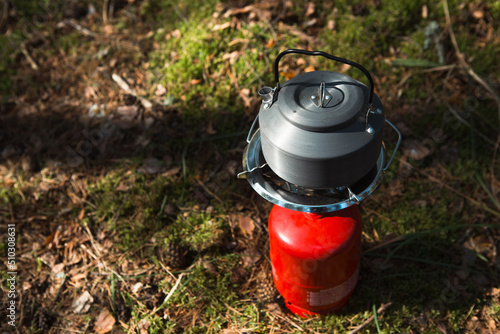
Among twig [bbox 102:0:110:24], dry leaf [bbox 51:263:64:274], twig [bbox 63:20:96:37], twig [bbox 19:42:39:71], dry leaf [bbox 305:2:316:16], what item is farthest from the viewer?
twig [bbox 102:0:110:24]

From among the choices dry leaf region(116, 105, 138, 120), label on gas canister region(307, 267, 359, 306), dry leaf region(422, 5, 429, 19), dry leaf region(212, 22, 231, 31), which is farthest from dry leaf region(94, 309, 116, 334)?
dry leaf region(422, 5, 429, 19)

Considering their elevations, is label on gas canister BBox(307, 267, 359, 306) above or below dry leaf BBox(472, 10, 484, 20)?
below

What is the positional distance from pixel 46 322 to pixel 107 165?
4.12ft

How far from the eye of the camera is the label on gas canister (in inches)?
92.8

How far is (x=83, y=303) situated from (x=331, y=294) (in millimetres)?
1698

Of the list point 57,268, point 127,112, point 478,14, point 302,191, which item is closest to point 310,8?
point 478,14

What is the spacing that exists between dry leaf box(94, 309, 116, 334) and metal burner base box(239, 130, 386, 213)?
1520 mm

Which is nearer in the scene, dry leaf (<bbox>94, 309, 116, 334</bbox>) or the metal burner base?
the metal burner base

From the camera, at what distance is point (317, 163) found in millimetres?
1569

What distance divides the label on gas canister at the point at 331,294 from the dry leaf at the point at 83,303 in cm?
152

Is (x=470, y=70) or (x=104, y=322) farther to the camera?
(x=470, y=70)

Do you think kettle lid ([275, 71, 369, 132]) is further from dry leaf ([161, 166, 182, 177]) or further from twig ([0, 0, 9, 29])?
twig ([0, 0, 9, 29])

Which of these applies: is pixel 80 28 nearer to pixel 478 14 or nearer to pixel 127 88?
pixel 127 88

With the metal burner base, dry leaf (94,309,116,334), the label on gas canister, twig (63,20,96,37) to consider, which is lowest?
dry leaf (94,309,116,334)
